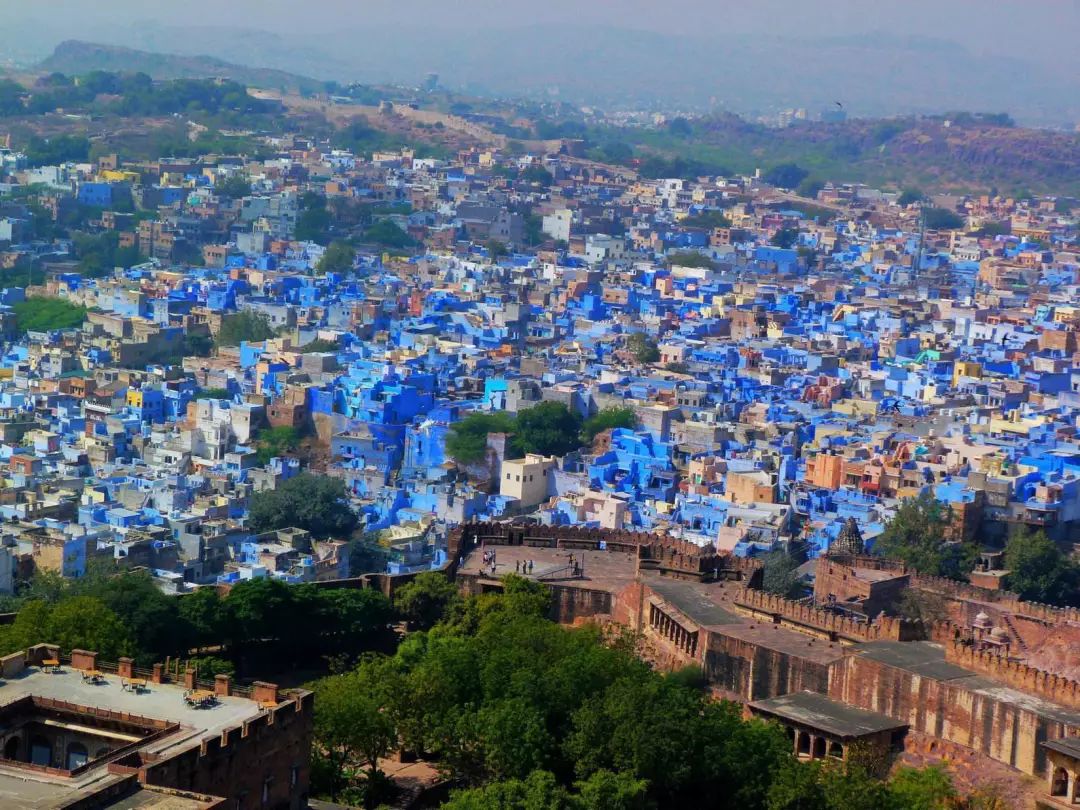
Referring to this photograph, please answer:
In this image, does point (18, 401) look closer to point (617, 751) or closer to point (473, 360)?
point (473, 360)

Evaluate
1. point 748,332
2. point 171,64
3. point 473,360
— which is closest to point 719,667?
point 473,360

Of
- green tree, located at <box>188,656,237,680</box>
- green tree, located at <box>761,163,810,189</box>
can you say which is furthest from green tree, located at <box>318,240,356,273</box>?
green tree, located at <box>761,163,810,189</box>

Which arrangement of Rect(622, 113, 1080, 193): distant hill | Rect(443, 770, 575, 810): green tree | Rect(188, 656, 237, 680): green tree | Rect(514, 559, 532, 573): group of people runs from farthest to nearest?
Rect(622, 113, 1080, 193): distant hill < Rect(514, 559, 532, 573): group of people < Rect(188, 656, 237, 680): green tree < Rect(443, 770, 575, 810): green tree

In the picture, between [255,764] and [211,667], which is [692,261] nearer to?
[211,667]

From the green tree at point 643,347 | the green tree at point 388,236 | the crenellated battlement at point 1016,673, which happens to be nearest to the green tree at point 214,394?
the green tree at point 643,347

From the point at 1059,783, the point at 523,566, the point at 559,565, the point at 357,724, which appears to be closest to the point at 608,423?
the point at 559,565

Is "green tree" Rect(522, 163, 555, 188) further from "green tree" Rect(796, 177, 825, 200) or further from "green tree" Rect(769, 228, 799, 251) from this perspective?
"green tree" Rect(769, 228, 799, 251)
